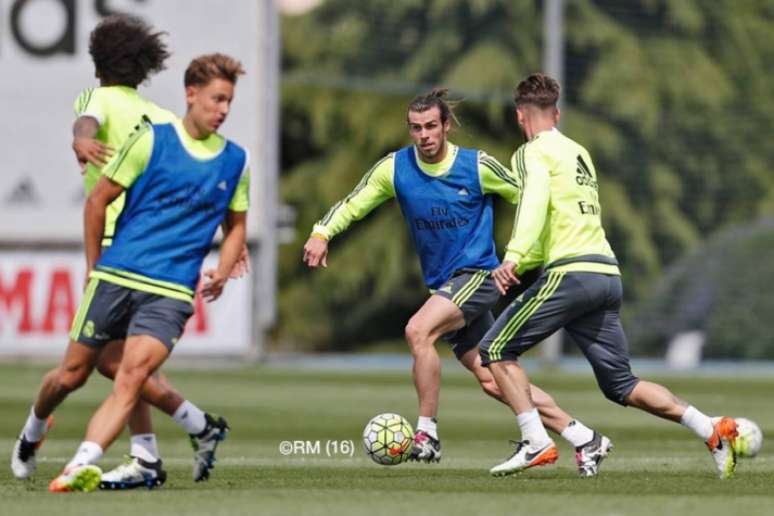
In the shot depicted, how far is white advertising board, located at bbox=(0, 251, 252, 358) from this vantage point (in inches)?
1038

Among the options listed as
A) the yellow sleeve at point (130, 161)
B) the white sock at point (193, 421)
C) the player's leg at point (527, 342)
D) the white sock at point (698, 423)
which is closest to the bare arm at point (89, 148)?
the yellow sleeve at point (130, 161)

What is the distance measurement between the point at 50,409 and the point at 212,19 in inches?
711

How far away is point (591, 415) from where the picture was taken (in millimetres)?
17047

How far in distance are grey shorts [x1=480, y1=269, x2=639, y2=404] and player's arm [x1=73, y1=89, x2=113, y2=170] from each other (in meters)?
2.40

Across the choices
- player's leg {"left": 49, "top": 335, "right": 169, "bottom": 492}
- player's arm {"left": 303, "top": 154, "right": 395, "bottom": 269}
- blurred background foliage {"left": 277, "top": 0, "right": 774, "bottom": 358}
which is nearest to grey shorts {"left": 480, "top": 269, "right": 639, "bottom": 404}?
player's arm {"left": 303, "top": 154, "right": 395, "bottom": 269}

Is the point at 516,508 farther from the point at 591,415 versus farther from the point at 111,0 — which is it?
the point at 111,0

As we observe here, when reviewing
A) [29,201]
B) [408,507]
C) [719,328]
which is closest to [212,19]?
[29,201]

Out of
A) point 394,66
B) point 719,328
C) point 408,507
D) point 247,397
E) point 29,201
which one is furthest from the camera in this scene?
point 394,66

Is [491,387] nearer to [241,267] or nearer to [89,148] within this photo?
[241,267]

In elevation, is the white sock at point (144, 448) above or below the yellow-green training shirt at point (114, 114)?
below

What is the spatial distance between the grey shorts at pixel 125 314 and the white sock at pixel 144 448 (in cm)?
70

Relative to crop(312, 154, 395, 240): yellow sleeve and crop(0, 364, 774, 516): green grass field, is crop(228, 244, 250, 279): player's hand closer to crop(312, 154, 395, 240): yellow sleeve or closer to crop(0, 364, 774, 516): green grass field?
crop(0, 364, 774, 516): green grass field

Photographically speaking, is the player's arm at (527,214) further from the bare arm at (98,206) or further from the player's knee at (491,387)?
the bare arm at (98,206)

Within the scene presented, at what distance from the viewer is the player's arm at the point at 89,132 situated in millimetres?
9070
